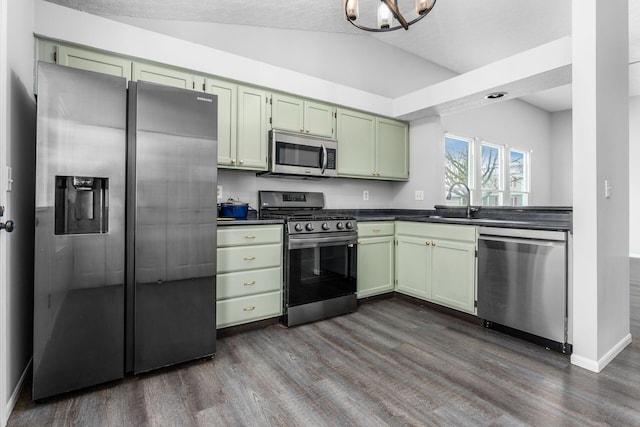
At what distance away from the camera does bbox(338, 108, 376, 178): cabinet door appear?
3541 millimetres

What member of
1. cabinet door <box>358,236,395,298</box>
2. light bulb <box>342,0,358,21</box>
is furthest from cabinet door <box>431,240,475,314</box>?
light bulb <box>342,0,358,21</box>

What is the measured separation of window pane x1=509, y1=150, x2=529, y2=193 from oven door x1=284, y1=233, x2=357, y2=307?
542 cm

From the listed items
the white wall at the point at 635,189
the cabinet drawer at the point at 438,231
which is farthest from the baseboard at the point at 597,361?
the white wall at the point at 635,189

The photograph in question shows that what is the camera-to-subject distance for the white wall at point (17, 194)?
5.00 ft

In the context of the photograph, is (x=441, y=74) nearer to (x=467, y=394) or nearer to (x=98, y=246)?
(x=467, y=394)

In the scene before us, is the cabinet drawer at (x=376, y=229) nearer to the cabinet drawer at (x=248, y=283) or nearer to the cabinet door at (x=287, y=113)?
the cabinet drawer at (x=248, y=283)

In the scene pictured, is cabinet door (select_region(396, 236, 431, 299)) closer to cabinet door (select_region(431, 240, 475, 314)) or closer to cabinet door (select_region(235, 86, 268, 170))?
cabinet door (select_region(431, 240, 475, 314))

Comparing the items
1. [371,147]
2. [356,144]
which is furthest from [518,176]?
[356,144]

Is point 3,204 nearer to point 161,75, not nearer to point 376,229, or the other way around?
point 161,75

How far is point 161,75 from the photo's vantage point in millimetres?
2531

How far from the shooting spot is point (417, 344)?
2.39 m

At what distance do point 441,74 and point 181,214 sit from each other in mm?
4584

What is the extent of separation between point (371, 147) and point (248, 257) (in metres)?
2.01

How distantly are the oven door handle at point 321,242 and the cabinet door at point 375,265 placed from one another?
251 millimetres
